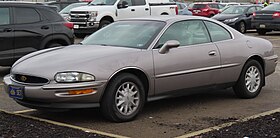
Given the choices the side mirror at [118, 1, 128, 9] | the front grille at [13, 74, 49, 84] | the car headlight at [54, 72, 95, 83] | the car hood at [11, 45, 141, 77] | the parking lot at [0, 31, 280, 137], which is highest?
the car hood at [11, 45, 141, 77]

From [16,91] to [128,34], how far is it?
1883 mm

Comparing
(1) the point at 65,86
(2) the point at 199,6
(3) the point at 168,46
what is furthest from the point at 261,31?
(1) the point at 65,86

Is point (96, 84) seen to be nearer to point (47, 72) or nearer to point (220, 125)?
point (47, 72)

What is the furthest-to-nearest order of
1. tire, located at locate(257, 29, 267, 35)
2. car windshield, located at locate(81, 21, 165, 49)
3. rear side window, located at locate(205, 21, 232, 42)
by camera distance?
tire, located at locate(257, 29, 267, 35)
rear side window, located at locate(205, 21, 232, 42)
car windshield, located at locate(81, 21, 165, 49)

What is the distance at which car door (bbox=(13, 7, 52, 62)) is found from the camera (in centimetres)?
1076

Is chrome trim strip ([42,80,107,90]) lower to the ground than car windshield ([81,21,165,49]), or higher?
lower

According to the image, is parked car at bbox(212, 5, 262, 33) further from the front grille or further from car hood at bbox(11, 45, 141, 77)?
the front grille

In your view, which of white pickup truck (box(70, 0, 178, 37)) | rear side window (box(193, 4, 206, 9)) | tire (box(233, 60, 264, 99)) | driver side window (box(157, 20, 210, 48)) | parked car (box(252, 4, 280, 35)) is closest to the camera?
driver side window (box(157, 20, 210, 48))

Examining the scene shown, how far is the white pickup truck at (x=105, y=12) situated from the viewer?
2088cm

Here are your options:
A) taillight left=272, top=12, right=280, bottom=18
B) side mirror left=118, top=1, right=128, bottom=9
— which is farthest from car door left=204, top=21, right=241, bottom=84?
taillight left=272, top=12, right=280, bottom=18

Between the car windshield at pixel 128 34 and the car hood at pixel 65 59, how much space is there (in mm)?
267

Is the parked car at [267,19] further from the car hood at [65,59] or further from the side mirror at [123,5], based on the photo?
the car hood at [65,59]

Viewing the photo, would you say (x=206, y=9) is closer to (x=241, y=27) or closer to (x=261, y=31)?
(x=241, y=27)

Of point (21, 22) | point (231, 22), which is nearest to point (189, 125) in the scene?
point (21, 22)
